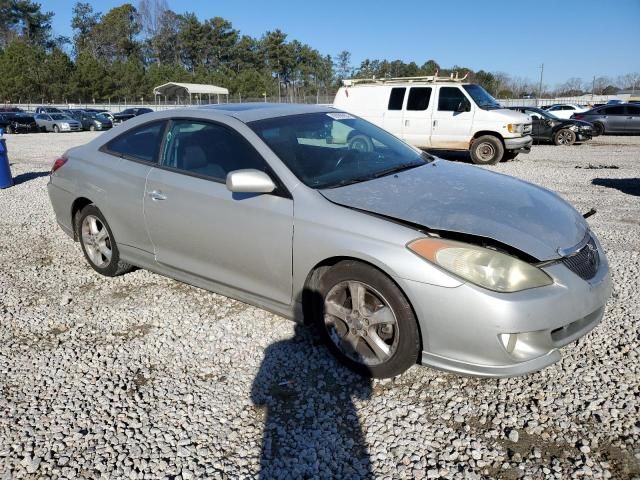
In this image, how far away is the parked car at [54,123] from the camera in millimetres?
31297

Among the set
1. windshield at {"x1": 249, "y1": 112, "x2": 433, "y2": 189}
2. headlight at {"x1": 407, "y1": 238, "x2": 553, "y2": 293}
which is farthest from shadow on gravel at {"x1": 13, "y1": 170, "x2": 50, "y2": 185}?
headlight at {"x1": 407, "y1": 238, "x2": 553, "y2": 293}

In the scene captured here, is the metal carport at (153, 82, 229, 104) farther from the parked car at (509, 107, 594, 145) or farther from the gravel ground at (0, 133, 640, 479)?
the gravel ground at (0, 133, 640, 479)

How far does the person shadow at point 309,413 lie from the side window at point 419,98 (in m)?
10.0

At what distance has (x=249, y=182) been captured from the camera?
10.3ft

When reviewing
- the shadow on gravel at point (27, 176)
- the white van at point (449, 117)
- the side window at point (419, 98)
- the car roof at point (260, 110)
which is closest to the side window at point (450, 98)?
the white van at point (449, 117)

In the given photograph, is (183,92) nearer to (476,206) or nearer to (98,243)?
(98,243)

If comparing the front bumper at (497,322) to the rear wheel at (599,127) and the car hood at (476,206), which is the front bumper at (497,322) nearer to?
the car hood at (476,206)

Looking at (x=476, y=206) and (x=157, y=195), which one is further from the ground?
(x=476, y=206)

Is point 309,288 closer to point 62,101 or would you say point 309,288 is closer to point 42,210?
point 42,210

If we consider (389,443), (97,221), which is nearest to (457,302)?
(389,443)

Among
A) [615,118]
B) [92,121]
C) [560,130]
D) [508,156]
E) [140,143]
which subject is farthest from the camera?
[92,121]

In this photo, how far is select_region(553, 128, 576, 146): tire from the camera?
17891mm

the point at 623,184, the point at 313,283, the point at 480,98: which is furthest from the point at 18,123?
the point at 313,283

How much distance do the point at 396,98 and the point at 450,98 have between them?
1341mm
